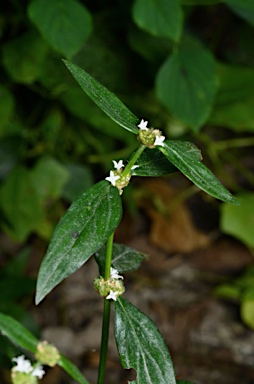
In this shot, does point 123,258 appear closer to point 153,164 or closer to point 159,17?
point 153,164

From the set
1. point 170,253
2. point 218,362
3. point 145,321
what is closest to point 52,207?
point 170,253

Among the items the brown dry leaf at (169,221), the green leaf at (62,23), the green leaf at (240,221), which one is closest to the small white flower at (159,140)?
the green leaf at (62,23)

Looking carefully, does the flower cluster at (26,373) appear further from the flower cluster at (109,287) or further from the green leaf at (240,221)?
the green leaf at (240,221)

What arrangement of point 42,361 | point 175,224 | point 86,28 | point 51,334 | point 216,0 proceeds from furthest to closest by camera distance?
point 175,224 < point 51,334 < point 216,0 < point 86,28 < point 42,361

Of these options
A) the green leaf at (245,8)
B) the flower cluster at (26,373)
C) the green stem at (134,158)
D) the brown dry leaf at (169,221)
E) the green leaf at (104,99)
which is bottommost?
the brown dry leaf at (169,221)

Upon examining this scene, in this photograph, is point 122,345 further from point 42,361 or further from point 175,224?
point 175,224

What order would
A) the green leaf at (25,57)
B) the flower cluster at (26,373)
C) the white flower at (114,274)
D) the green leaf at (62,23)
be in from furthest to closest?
the green leaf at (25,57), the green leaf at (62,23), the white flower at (114,274), the flower cluster at (26,373)

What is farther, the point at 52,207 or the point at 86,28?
the point at 52,207

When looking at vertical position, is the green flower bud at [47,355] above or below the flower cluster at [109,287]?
above
